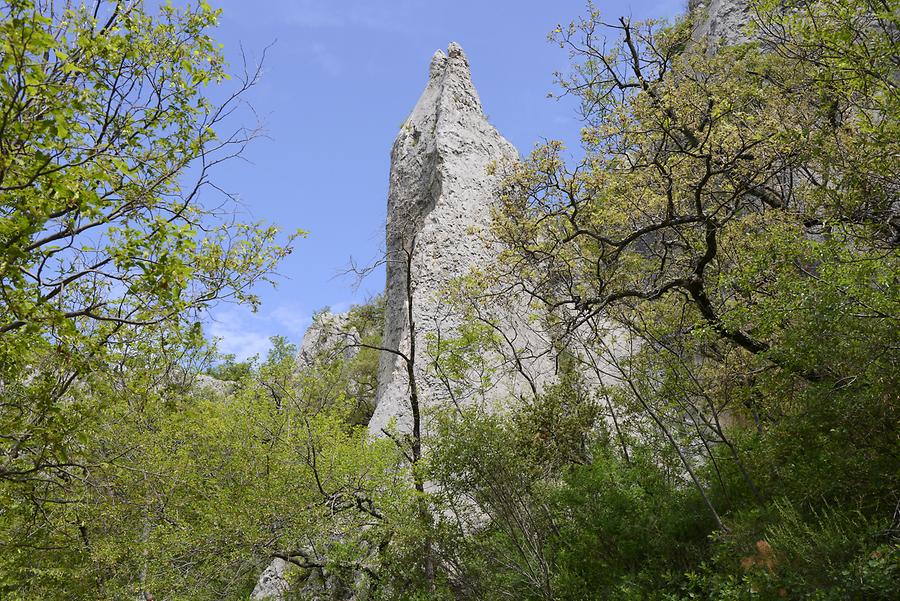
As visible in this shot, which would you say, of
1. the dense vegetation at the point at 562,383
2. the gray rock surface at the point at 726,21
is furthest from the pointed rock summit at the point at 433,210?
the gray rock surface at the point at 726,21

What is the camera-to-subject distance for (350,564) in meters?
11.0

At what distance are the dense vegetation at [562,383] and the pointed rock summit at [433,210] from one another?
3.07 m

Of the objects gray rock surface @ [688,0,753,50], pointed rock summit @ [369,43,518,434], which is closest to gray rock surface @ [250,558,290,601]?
pointed rock summit @ [369,43,518,434]

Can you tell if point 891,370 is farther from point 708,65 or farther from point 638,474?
point 708,65

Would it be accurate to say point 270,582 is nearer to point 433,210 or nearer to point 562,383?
point 562,383

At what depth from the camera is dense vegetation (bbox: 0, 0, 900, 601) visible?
5871 millimetres

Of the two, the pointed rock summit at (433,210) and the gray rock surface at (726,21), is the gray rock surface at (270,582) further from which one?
the gray rock surface at (726,21)

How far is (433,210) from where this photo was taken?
21250mm

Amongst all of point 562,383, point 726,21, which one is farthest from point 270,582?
point 726,21

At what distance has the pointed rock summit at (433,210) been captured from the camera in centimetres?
1797

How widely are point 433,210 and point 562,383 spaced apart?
9324 mm

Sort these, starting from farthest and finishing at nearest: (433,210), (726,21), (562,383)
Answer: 1. (433,210)
2. (726,21)
3. (562,383)

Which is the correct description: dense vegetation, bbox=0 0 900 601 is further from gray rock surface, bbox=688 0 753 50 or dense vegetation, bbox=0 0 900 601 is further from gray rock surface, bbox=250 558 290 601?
gray rock surface, bbox=688 0 753 50

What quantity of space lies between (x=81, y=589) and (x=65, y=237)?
9199mm
